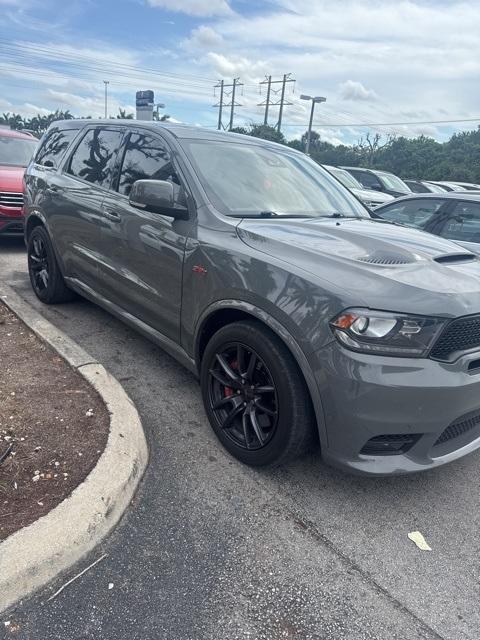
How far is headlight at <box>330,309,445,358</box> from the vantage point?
228 centimetres

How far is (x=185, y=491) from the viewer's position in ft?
8.81

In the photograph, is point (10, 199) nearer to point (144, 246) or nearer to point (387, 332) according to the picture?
point (144, 246)

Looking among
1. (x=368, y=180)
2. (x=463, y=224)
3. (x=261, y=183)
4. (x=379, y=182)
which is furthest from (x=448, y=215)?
(x=368, y=180)

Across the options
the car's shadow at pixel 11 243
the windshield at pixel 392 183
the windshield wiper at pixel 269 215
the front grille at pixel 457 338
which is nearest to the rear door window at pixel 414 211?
the windshield wiper at pixel 269 215

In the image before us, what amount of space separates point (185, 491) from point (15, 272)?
5.02 meters

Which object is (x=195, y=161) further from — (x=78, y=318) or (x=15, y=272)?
(x=15, y=272)

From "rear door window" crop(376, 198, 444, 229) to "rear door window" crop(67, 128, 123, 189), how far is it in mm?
3463

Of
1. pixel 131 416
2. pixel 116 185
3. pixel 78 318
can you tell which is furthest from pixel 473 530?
pixel 78 318

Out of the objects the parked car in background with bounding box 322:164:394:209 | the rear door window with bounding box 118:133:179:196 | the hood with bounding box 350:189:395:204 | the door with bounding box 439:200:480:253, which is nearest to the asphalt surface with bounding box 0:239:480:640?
the rear door window with bounding box 118:133:179:196

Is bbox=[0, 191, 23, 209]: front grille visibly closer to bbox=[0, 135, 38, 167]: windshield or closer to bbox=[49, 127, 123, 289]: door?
bbox=[0, 135, 38, 167]: windshield

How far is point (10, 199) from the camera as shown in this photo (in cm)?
757

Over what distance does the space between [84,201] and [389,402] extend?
10.5 feet

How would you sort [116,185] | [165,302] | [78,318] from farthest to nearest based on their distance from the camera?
1. [78,318]
2. [116,185]
3. [165,302]

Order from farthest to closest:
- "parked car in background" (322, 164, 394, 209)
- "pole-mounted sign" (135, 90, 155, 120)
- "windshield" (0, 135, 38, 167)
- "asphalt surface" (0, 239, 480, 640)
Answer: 1. "pole-mounted sign" (135, 90, 155, 120)
2. "parked car in background" (322, 164, 394, 209)
3. "windshield" (0, 135, 38, 167)
4. "asphalt surface" (0, 239, 480, 640)
